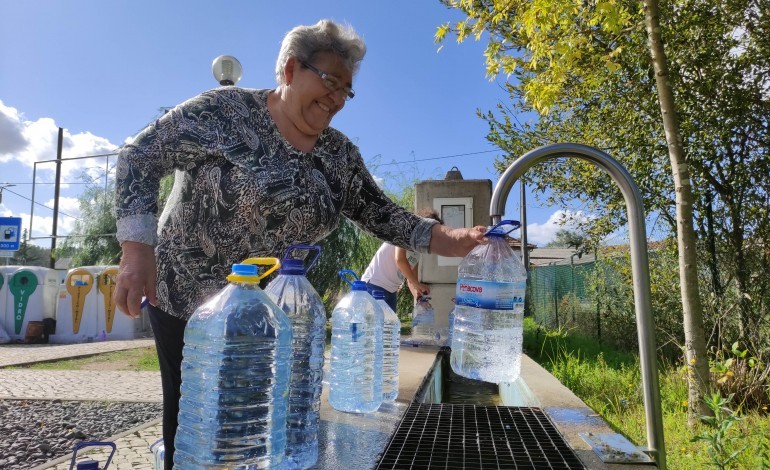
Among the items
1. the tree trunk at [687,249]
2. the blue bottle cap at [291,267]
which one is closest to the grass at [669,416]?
the tree trunk at [687,249]

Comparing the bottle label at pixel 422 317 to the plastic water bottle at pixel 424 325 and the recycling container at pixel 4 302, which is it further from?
the recycling container at pixel 4 302

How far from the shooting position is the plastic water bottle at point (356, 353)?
224 cm

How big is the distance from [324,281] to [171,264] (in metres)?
13.5

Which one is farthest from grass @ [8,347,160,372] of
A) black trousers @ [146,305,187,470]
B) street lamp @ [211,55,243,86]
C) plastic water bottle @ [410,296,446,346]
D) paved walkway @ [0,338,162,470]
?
black trousers @ [146,305,187,470]

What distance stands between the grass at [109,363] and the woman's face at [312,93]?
8.77 meters

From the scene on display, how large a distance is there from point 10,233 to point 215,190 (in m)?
18.0

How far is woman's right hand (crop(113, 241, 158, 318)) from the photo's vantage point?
1.74 m

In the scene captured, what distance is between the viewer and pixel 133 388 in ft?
25.3

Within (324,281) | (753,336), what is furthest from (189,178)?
(324,281)

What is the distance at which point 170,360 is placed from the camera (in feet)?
6.83

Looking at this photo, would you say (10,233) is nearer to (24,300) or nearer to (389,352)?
(24,300)

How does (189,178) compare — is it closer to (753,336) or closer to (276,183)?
(276,183)

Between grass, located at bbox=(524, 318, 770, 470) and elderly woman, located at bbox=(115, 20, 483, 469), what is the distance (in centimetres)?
191

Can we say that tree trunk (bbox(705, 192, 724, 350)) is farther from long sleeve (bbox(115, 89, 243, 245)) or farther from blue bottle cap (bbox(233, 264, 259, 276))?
blue bottle cap (bbox(233, 264, 259, 276))
